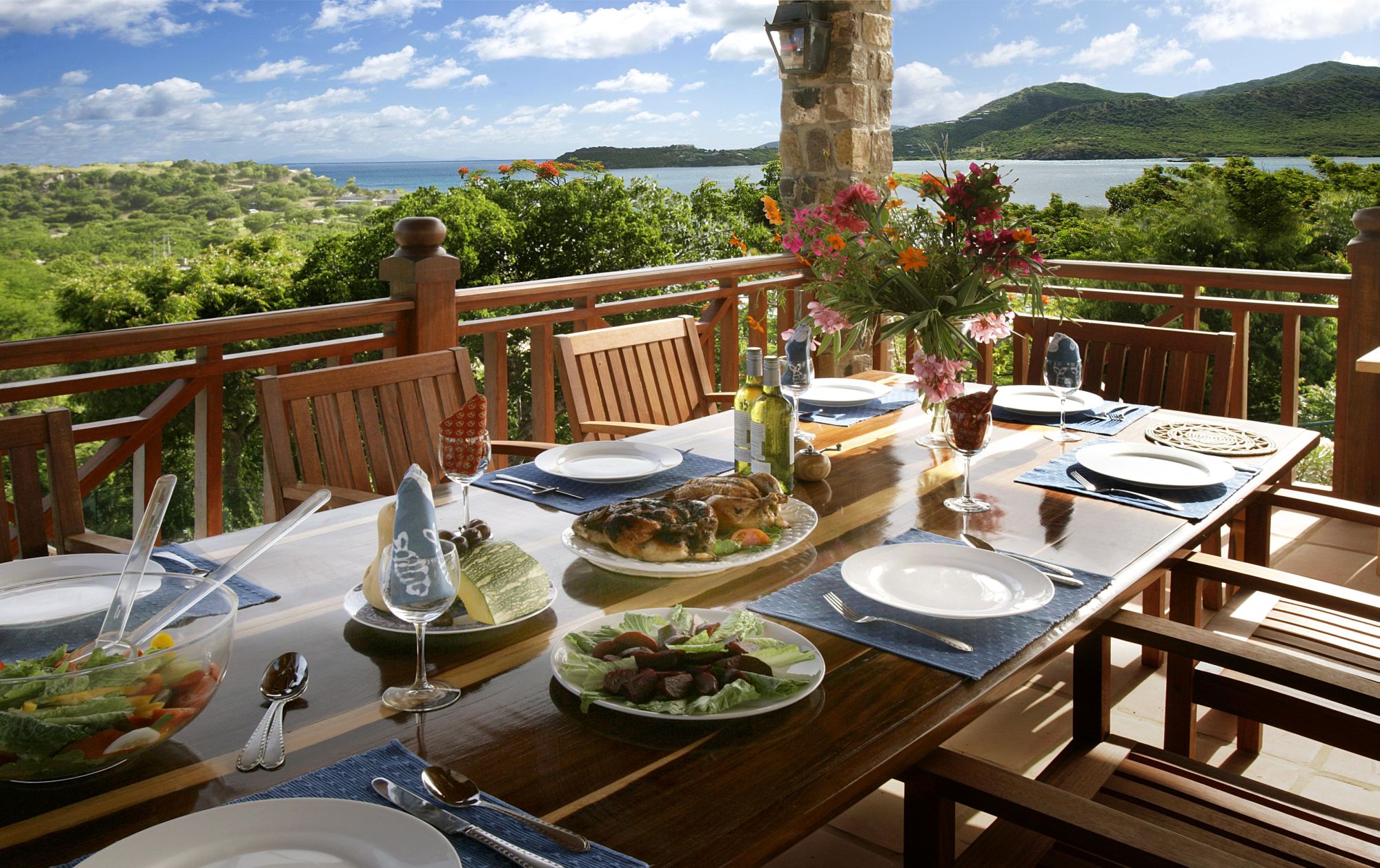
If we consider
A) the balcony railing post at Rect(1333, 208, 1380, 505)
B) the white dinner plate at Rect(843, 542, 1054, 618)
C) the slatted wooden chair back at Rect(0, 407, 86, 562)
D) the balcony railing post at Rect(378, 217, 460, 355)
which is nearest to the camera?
the white dinner plate at Rect(843, 542, 1054, 618)

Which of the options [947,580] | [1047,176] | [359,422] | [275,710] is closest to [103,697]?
[275,710]

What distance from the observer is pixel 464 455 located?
1469mm

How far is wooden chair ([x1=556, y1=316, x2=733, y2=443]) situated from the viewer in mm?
2572

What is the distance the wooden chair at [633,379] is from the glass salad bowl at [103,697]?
150cm

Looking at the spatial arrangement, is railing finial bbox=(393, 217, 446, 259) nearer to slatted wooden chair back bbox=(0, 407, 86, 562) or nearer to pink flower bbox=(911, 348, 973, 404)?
slatted wooden chair back bbox=(0, 407, 86, 562)

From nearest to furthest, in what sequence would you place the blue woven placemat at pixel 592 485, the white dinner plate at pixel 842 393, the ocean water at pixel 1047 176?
the blue woven placemat at pixel 592 485 → the white dinner plate at pixel 842 393 → the ocean water at pixel 1047 176

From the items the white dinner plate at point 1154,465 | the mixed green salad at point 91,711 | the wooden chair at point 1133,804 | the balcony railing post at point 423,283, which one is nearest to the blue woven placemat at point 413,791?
the mixed green salad at point 91,711

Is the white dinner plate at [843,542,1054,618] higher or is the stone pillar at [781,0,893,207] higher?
the stone pillar at [781,0,893,207]

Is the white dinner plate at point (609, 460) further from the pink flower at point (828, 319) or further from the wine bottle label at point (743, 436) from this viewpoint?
the pink flower at point (828, 319)

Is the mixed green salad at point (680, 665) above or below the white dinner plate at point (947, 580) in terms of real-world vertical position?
above

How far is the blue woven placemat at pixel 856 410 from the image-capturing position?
7.56ft

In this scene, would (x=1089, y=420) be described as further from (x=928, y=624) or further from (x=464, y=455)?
(x=464, y=455)

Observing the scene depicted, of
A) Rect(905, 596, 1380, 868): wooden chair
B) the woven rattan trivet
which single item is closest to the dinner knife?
Rect(905, 596, 1380, 868): wooden chair

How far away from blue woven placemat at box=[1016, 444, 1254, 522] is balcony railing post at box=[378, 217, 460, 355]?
169 cm
